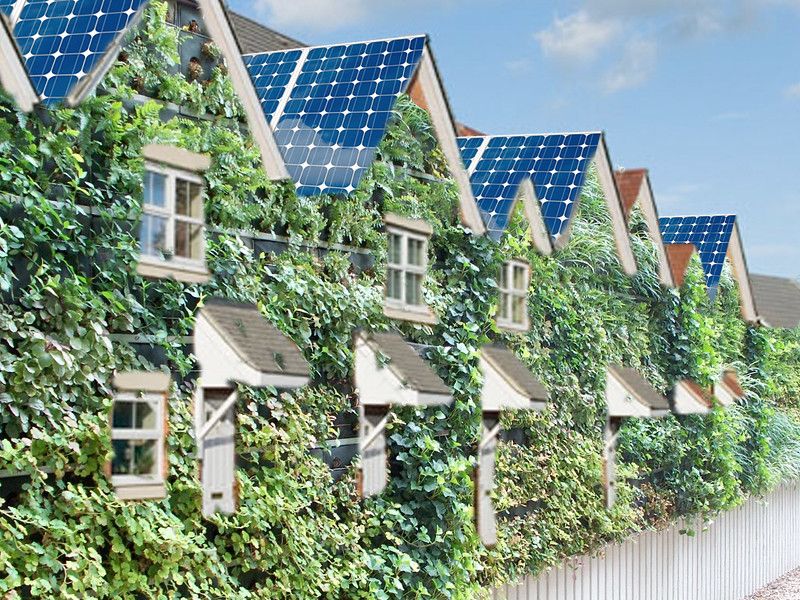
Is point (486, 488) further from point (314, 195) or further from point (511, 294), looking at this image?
point (314, 195)

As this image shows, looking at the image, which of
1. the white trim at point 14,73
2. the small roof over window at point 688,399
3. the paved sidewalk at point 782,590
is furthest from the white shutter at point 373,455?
the paved sidewalk at point 782,590

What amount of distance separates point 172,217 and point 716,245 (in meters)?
12.6

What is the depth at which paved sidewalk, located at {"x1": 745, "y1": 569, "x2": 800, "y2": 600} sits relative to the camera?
738 inches

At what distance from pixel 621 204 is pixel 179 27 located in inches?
285

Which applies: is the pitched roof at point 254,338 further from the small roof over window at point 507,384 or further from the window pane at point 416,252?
the small roof over window at point 507,384

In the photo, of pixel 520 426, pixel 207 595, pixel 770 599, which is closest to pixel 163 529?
pixel 207 595

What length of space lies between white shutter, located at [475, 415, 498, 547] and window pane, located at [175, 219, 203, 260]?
13.1 ft

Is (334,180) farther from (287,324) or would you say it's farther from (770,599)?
(770,599)

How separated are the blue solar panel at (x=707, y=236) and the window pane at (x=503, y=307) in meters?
7.05

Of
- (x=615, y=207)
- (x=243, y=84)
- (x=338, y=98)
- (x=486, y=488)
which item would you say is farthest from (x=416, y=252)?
(x=615, y=207)

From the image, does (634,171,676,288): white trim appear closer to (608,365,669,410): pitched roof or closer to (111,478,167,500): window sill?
(608,365,669,410): pitched roof

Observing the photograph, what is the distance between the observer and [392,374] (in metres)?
8.30

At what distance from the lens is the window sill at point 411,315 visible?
838 centimetres

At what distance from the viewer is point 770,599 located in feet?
60.8
